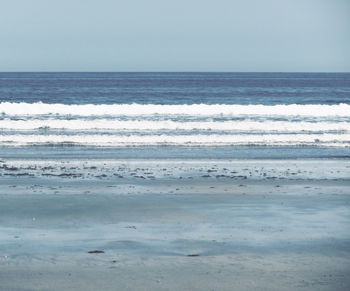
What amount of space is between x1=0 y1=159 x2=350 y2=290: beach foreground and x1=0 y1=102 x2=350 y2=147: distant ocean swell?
7.71 m

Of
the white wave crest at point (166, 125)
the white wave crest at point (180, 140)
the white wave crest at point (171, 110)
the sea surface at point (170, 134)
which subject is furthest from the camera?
the white wave crest at point (171, 110)

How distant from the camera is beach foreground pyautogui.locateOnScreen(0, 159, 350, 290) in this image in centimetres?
688

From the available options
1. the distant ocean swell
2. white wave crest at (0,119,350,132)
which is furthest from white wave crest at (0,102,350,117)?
white wave crest at (0,119,350,132)

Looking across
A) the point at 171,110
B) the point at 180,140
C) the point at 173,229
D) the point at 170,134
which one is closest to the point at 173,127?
the point at 170,134

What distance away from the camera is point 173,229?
360 inches

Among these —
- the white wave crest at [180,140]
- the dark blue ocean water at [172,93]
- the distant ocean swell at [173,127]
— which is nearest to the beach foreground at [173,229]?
the white wave crest at [180,140]

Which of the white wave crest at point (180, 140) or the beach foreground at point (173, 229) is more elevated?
the beach foreground at point (173, 229)

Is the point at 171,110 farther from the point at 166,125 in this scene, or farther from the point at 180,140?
the point at 180,140

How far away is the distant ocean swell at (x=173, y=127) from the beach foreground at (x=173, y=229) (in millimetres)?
7707

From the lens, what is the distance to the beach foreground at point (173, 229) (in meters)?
6.88

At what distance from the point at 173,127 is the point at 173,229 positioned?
21.3 metres

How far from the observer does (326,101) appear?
58531 mm

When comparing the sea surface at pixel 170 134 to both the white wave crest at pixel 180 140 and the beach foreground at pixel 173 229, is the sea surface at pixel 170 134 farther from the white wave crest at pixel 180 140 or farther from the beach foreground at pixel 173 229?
the beach foreground at pixel 173 229

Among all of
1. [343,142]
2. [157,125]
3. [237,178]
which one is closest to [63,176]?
[237,178]
